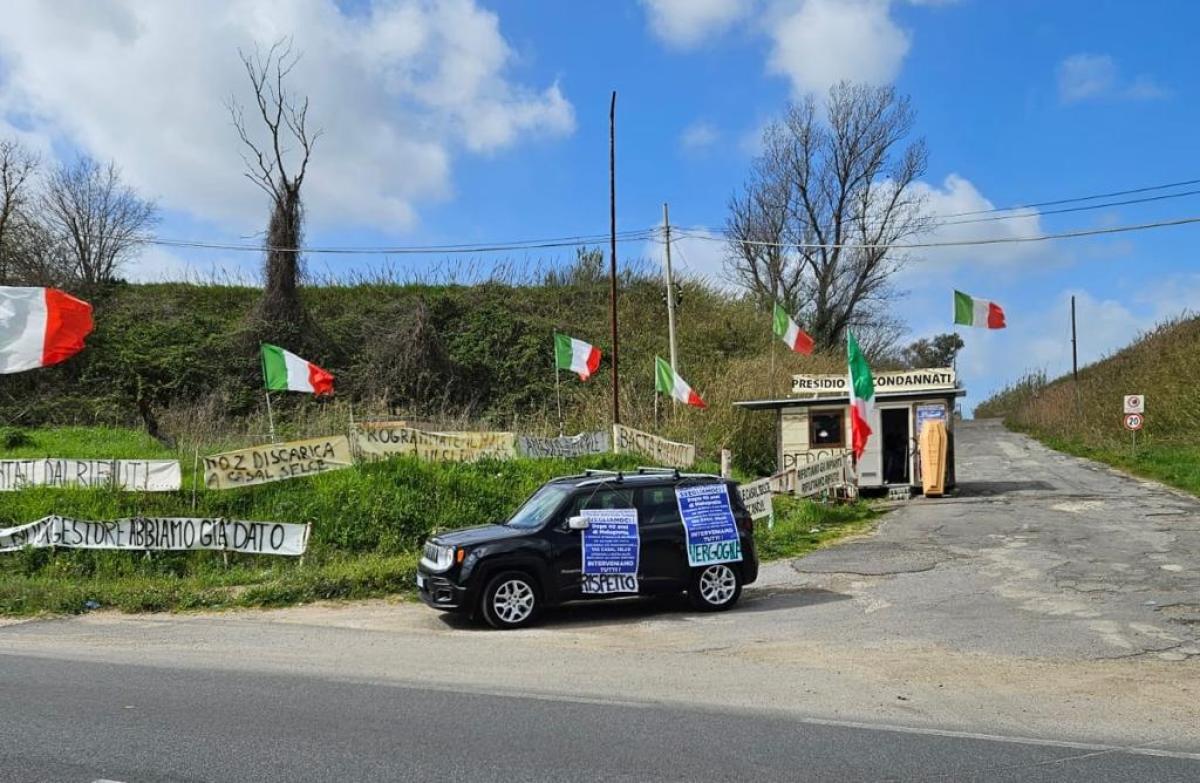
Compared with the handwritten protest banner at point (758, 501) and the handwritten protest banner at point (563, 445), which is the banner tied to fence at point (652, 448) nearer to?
the handwritten protest banner at point (563, 445)

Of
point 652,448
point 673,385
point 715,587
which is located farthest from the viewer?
point 673,385

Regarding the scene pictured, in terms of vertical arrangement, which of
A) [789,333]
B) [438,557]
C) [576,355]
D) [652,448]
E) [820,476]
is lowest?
[438,557]

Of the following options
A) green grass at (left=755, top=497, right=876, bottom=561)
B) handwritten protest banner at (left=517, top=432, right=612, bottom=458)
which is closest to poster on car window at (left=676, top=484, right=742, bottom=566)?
green grass at (left=755, top=497, right=876, bottom=561)

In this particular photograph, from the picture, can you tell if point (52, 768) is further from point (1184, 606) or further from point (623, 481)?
point (1184, 606)

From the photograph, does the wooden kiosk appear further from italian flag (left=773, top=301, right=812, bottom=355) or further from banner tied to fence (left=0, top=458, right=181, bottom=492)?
banner tied to fence (left=0, top=458, right=181, bottom=492)

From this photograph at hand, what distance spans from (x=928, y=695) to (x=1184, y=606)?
5.27 m

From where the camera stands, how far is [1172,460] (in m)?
31.1

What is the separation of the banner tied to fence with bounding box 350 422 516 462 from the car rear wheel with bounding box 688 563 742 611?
29.5ft

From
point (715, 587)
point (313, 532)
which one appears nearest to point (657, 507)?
point (715, 587)

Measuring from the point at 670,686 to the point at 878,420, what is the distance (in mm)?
18477

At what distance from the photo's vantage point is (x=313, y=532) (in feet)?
52.2

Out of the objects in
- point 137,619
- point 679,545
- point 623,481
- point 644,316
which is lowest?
point 137,619

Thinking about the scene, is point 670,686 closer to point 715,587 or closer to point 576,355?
point 715,587

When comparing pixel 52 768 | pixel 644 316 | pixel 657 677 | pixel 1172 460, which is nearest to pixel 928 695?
pixel 657 677
